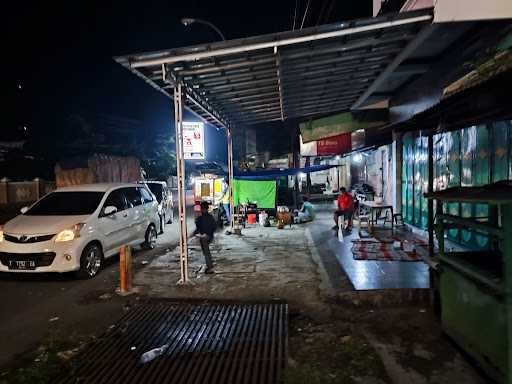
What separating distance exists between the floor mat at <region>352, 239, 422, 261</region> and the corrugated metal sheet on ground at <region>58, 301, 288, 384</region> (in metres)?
3.22

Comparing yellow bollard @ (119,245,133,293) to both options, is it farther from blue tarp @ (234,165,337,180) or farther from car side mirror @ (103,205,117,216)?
blue tarp @ (234,165,337,180)

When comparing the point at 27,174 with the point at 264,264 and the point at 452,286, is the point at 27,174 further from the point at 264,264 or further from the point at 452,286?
the point at 452,286

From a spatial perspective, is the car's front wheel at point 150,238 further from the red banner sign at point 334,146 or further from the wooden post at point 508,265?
the wooden post at point 508,265

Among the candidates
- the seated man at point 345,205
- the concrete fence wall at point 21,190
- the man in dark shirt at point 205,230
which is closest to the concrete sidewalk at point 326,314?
the man in dark shirt at point 205,230

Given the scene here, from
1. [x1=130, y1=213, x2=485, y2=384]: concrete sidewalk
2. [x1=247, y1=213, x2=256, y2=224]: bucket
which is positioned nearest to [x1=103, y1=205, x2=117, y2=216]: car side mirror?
[x1=130, y1=213, x2=485, y2=384]: concrete sidewalk

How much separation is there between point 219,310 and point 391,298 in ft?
9.24

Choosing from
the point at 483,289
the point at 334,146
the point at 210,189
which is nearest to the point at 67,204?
the point at 483,289

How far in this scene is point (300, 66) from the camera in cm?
734

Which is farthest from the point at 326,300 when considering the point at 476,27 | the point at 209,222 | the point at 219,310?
the point at 476,27

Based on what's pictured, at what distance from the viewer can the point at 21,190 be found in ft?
55.3

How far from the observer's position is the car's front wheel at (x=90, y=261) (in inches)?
309

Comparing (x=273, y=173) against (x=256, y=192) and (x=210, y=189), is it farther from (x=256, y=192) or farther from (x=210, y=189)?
(x=210, y=189)

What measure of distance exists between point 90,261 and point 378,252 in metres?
6.57

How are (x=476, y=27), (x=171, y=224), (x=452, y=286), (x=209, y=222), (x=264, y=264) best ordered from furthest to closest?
1. (x=171, y=224)
2. (x=264, y=264)
3. (x=209, y=222)
4. (x=476, y=27)
5. (x=452, y=286)
